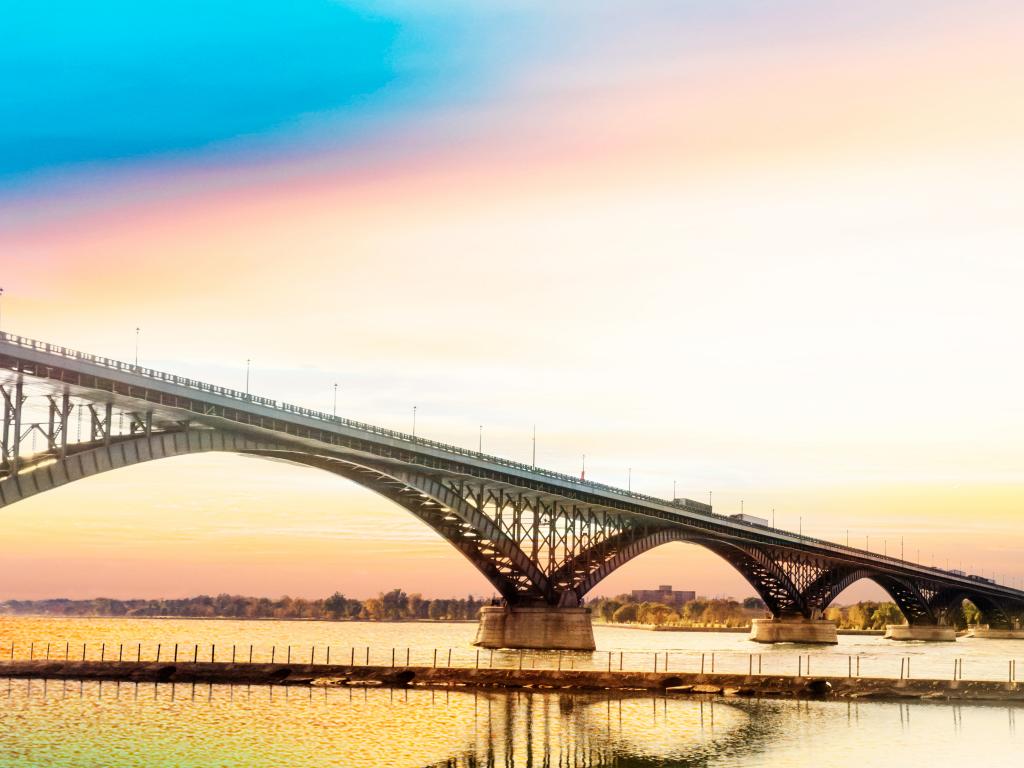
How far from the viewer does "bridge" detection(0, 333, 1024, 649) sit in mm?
70188

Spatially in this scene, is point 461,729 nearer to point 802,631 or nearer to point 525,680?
point 525,680

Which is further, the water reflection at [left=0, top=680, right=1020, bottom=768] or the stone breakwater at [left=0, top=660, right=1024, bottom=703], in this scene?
the stone breakwater at [left=0, top=660, right=1024, bottom=703]

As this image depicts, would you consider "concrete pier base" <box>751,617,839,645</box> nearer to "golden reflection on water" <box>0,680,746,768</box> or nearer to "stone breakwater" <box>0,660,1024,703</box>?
"stone breakwater" <box>0,660,1024,703</box>

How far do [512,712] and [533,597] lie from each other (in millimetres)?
60952

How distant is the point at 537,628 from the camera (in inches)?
4926

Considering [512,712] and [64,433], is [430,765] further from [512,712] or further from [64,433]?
[64,433]

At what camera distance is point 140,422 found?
7694 cm

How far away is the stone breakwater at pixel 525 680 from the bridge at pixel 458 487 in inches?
573

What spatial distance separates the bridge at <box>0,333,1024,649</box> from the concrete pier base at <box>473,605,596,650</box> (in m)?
0.13

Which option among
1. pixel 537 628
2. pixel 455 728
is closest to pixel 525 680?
pixel 455 728

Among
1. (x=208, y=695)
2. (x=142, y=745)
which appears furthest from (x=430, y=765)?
(x=208, y=695)

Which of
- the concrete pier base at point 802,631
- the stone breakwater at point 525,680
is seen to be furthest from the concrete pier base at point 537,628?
the concrete pier base at point 802,631

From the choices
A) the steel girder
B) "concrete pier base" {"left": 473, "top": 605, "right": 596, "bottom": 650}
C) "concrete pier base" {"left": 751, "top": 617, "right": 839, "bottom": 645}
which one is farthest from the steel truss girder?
"concrete pier base" {"left": 751, "top": 617, "right": 839, "bottom": 645}

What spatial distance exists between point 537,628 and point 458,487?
19385 millimetres
